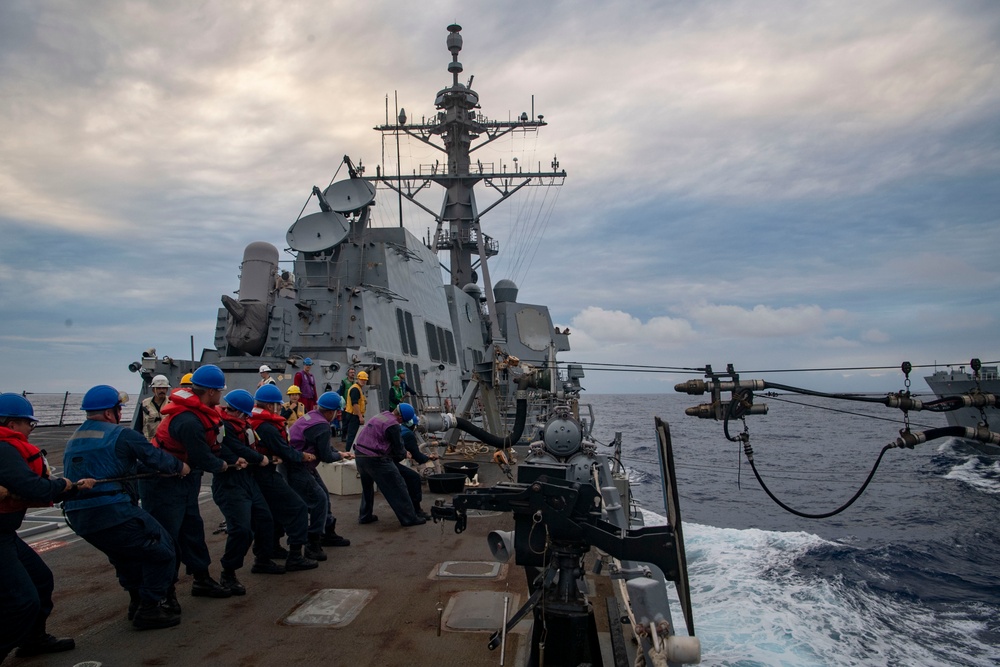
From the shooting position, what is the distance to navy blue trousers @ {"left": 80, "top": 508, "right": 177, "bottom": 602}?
4102mm

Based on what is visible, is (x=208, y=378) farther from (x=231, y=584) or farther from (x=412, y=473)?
(x=412, y=473)

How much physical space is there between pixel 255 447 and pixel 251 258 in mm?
9549

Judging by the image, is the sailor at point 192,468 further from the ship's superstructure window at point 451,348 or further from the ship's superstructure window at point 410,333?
the ship's superstructure window at point 451,348

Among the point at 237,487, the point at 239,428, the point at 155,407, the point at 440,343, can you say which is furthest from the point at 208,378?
the point at 440,343

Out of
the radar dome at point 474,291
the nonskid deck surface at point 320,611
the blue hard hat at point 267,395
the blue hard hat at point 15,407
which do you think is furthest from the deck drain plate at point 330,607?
the radar dome at point 474,291

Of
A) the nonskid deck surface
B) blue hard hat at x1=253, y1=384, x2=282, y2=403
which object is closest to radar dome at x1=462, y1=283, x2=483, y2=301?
the nonskid deck surface

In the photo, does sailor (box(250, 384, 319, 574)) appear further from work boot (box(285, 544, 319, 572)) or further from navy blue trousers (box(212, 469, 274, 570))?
navy blue trousers (box(212, 469, 274, 570))

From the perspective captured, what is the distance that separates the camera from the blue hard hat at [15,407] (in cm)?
362

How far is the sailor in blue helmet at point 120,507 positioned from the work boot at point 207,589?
55 cm

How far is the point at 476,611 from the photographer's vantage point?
477 centimetres

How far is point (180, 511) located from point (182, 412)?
73 centimetres

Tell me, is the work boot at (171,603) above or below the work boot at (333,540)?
above

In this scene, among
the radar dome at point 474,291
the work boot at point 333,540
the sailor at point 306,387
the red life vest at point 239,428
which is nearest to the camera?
the red life vest at point 239,428

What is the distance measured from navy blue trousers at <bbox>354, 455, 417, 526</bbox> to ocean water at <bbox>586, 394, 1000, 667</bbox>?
12.8ft
